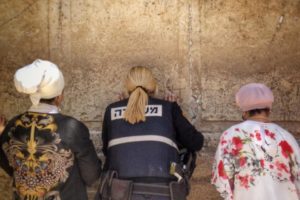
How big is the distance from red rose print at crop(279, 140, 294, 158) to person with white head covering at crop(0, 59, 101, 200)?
123 cm

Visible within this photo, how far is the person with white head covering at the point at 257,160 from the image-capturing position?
12.2 ft

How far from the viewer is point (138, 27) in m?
5.07

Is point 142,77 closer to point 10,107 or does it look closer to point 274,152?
point 274,152

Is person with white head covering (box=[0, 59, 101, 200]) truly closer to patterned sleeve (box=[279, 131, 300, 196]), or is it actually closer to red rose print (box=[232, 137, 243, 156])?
red rose print (box=[232, 137, 243, 156])

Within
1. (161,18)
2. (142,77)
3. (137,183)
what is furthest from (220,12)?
(137,183)

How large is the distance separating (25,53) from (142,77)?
1.42m

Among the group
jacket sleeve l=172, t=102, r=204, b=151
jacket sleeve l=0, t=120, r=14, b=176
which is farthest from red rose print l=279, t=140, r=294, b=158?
jacket sleeve l=0, t=120, r=14, b=176

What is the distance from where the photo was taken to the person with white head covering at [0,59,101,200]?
11.7ft

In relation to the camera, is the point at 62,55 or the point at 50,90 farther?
the point at 62,55

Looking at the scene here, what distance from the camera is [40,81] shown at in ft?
12.0

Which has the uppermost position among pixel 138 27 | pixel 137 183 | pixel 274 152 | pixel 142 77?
pixel 138 27

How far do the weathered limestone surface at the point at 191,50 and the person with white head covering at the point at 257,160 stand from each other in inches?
46.1

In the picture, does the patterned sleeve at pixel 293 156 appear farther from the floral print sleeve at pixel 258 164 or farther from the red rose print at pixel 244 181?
the red rose print at pixel 244 181

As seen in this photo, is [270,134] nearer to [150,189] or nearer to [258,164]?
[258,164]
